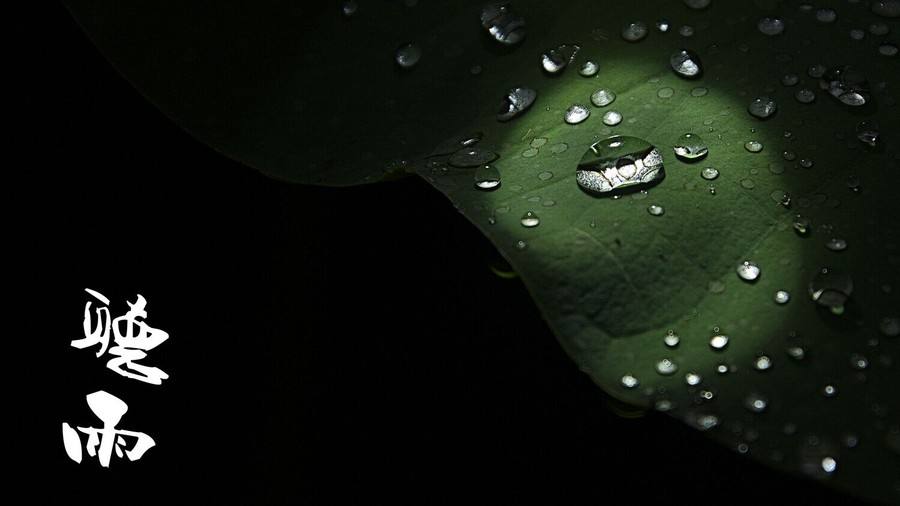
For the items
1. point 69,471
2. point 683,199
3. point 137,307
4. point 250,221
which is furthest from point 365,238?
point 683,199

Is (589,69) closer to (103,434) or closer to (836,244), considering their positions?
(836,244)

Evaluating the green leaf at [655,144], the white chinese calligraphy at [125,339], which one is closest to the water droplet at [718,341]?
the green leaf at [655,144]

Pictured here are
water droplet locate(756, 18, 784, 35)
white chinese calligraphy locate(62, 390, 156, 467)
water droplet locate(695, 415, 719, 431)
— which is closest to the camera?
water droplet locate(695, 415, 719, 431)

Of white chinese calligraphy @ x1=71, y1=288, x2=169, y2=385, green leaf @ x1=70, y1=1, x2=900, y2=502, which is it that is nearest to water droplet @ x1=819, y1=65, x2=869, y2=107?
green leaf @ x1=70, y1=1, x2=900, y2=502

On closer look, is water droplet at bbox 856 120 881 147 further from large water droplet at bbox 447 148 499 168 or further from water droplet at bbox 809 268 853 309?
large water droplet at bbox 447 148 499 168

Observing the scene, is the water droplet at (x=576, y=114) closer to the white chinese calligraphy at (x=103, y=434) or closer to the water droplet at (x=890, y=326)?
the water droplet at (x=890, y=326)

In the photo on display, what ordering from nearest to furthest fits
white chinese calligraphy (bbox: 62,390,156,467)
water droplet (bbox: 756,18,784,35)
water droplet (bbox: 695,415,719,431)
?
water droplet (bbox: 695,415,719,431) < water droplet (bbox: 756,18,784,35) < white chinese calligraphy (bbox: 62,390,156,467)
